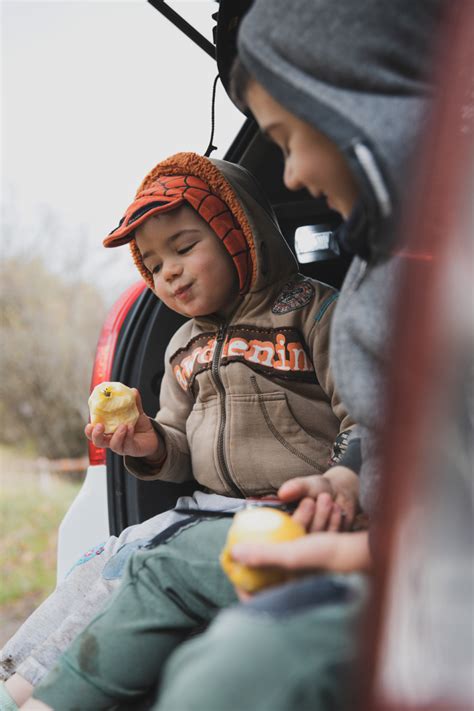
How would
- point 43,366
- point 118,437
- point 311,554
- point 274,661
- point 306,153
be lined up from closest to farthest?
point 274,661 < point 311,554 < point 306,153 < point 118,437 < point 43,366

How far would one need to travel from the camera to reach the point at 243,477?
1614 mm

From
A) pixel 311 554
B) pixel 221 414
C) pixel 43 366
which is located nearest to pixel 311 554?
pixel 311 554

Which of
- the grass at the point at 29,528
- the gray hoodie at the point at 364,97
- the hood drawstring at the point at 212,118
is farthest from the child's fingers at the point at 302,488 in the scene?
the grass at the point at 29,528

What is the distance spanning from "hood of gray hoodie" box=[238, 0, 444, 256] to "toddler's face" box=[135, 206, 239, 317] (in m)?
0.78

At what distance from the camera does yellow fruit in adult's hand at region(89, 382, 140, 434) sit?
1.65m

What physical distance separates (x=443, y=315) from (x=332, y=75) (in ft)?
1.47

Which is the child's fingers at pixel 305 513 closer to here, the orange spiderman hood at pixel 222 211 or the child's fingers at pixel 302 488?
the child's fingers at pixel 302 488

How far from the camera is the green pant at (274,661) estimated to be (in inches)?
26.9

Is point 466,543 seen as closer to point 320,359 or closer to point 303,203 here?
point 320,359

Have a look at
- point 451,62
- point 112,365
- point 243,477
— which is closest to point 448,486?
point 451,62

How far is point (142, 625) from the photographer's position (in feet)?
3.72

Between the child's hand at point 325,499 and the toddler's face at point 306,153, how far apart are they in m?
0.41

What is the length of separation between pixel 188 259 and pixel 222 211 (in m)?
0.15

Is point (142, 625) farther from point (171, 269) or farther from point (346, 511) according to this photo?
point (171, 269)
